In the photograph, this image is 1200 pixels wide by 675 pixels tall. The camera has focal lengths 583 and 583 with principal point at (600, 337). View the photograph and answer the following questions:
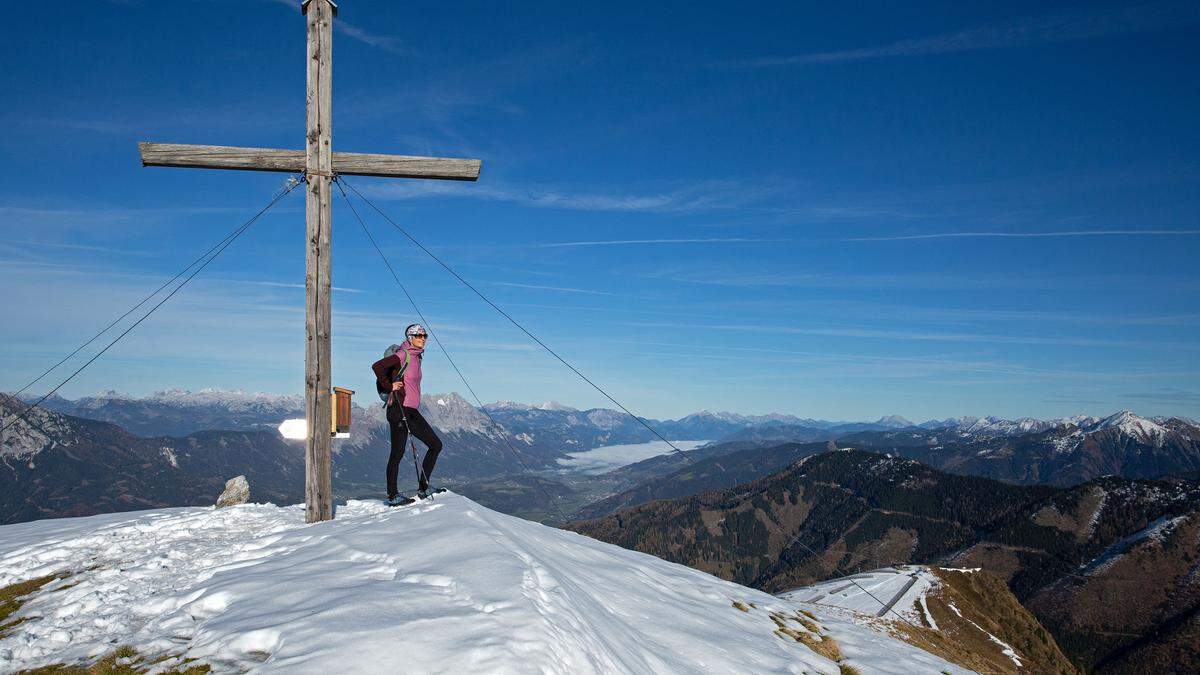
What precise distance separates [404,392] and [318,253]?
12.1 feet

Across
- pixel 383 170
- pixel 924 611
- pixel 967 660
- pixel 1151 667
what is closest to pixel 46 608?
pixel 383 170

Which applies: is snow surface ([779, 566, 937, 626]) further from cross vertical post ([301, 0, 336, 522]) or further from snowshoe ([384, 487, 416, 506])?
cross vertical post ([301, 0, 336, 522])

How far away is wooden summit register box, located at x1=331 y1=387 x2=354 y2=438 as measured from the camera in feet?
45.3

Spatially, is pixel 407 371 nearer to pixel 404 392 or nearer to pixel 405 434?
pixel 404 392

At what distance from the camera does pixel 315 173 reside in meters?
13.4

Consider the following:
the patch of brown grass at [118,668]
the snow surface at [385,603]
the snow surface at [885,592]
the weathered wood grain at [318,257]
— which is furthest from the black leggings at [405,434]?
the snow surface at [885,592]

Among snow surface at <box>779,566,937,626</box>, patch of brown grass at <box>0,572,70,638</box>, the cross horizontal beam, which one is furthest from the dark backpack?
snow surface at <box>779,566,937,626</box>

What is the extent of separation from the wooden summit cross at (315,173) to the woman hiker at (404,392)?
4.43 feet

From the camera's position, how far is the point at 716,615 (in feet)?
36.2

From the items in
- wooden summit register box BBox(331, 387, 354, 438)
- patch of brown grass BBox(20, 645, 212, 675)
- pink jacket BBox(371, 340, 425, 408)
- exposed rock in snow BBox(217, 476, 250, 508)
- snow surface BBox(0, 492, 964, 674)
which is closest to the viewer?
patch of brown grass BBox(20, 645, 212, 675)

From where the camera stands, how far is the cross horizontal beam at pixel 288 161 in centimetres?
1327

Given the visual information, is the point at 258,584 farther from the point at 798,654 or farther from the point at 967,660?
the point at 967,660

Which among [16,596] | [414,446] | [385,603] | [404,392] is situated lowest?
[16,596]

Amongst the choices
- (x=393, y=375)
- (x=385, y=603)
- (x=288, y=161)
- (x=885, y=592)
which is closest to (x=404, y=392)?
(x=393, y=375)
